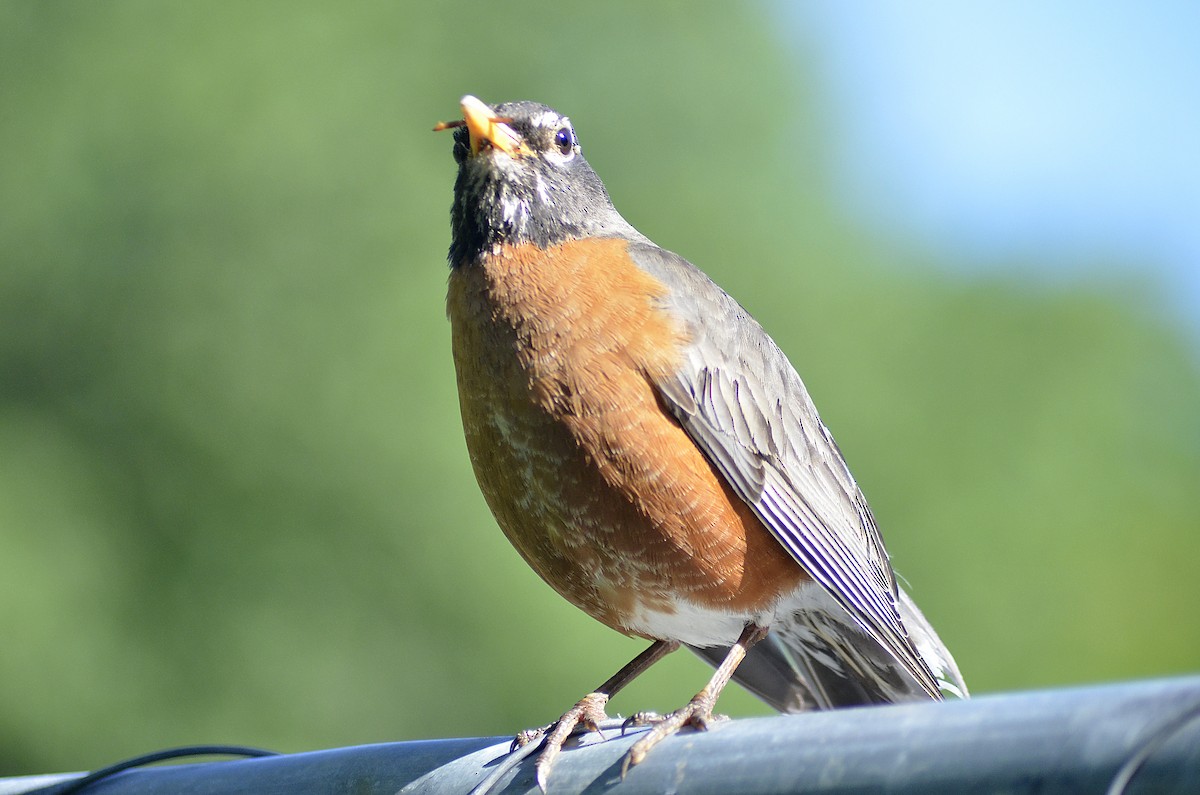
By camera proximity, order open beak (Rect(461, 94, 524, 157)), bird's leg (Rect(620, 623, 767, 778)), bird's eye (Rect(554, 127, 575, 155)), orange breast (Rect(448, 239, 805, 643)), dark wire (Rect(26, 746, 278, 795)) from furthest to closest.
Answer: bird's eye (Rect(554, 127, 575, 155)) < open beak (Rect(461, 94, 524, 157)) < orange breast (Rect(448, 239, 805, 643)) < dark wire (Rect(26, 746, 278, 795)) < bird's leg (Rect(620, 623, 767, 778))

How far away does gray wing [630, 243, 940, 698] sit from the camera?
10.5ft

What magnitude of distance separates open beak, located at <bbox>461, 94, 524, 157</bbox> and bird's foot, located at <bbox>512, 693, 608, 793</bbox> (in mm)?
1592

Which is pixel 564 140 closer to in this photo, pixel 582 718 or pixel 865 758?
pixel 582 718

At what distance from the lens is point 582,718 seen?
114 inches

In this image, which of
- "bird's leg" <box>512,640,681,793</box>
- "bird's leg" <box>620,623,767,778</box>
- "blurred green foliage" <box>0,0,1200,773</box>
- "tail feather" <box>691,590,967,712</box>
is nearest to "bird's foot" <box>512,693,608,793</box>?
"bird's leg" <box>512,640,681,793</box>

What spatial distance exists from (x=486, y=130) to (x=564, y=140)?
35cm

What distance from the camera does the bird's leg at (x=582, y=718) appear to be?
2068 millimetres

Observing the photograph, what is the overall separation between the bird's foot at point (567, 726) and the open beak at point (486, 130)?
1592 mm

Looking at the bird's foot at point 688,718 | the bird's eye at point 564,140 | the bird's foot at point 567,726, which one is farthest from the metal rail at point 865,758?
the bird's eye at point 564,140

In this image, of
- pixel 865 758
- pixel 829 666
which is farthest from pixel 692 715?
pixel 865 758

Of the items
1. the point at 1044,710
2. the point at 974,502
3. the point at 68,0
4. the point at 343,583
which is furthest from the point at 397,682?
the point at 1044,710

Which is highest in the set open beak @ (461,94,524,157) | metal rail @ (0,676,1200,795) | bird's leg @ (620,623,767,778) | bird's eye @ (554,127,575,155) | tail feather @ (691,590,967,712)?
open beak @ (461,94,524,157)

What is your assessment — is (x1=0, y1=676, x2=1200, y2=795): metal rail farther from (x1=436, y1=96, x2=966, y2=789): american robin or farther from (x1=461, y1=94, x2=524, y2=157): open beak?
(x1=461, y1=94, x2=524, y2=157): open beak

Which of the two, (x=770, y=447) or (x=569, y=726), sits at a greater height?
(x=770, y=447)
